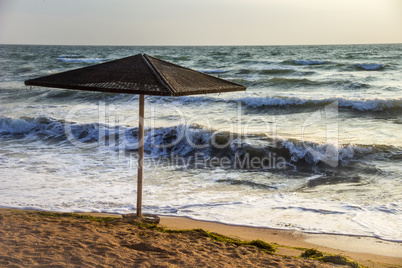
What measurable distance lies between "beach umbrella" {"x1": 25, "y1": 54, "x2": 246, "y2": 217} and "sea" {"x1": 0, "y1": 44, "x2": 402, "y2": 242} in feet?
7.00

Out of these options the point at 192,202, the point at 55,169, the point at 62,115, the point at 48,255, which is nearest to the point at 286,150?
the point at 192,202

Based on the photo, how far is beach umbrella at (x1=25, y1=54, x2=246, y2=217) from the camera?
4.66m

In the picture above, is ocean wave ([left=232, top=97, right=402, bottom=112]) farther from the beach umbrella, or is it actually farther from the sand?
the beach umbrella

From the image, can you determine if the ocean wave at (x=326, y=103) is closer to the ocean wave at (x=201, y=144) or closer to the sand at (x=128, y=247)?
the ocean wave at (x=201, y=144)

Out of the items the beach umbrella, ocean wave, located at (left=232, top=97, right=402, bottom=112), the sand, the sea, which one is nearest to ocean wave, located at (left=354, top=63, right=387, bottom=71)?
the sea

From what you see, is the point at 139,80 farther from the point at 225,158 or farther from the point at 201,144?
the point at 201,144

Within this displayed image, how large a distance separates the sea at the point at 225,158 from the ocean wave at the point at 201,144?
0.09 ft

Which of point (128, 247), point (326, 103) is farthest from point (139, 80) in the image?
point (326, 103)

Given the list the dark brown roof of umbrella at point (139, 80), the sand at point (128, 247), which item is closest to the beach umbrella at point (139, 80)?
the dark brown roof of umbrella at point (139, 80)

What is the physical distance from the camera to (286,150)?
11.0 meters

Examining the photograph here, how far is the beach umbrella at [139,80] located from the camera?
15.3 feet

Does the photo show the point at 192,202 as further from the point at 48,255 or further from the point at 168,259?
the point at 48,255

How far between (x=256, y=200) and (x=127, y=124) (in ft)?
25.7

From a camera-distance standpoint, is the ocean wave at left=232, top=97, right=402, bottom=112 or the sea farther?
the ocean wave at left=232, top=97, right=402, bottom=112
